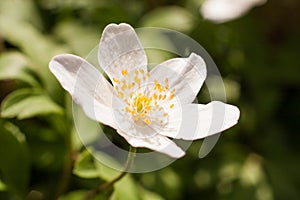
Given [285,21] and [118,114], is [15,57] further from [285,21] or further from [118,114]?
[285,21]

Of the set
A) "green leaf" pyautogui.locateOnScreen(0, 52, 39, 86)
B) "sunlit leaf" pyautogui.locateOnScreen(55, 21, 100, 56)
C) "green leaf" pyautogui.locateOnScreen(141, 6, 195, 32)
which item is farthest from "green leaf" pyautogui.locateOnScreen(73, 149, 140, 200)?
"green leaf" pyautogui.locateOnScreen(141, 6, 195, 32)

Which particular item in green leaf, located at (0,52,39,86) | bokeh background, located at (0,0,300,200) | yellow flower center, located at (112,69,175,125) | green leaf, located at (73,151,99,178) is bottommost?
bokeh background, located at (0,0,300,200)

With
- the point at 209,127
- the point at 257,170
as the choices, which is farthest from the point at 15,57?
the point at 257,170

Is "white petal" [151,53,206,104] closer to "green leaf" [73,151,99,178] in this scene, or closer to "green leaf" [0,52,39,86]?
"green leaf" [73,151,99,178]

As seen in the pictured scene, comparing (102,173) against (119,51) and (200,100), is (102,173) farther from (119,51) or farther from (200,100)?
(200,100)

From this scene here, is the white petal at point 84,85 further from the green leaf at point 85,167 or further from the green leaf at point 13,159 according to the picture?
the green leaf at point 13,159

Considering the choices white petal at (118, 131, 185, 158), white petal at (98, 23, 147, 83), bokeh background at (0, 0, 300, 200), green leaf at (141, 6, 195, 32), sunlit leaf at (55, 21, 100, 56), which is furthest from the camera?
green leaf at (141, 6, 195, 32)
